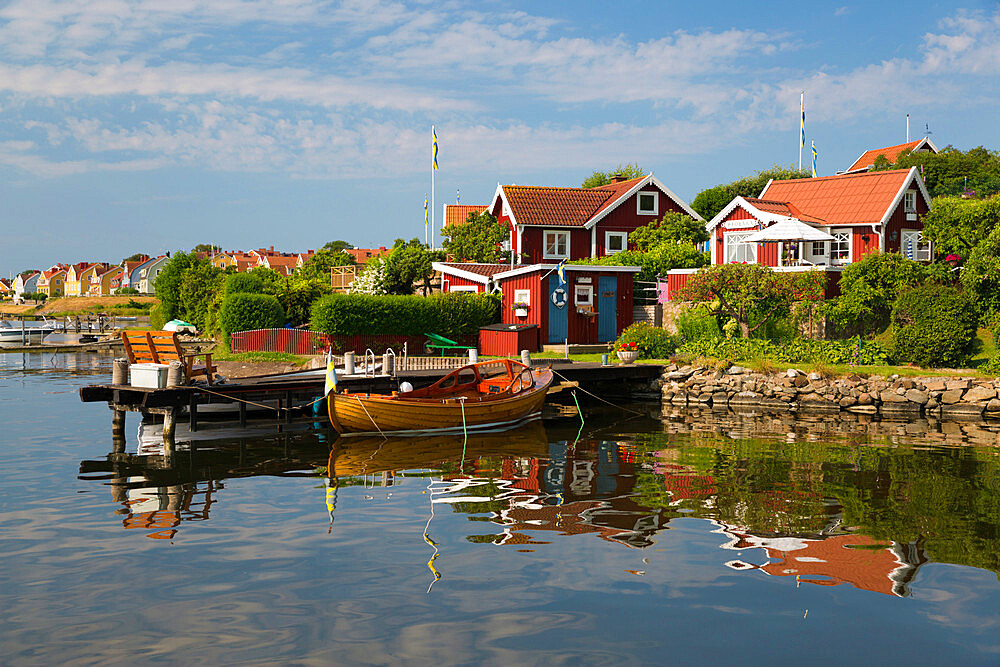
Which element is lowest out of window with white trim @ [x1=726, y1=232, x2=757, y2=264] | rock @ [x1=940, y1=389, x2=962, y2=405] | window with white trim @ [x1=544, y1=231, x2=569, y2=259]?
rock @ [x1=940, y1=389, x2=962, y2=405]

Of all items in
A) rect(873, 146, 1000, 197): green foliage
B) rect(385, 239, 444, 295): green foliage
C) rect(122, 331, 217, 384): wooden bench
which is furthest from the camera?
rect(873, 146, 1000, 197): green foliage

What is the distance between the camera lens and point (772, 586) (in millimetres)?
10227

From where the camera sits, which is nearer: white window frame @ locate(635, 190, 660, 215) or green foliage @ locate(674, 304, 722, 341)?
green foliage @ locate(674, 304, 722, 341)

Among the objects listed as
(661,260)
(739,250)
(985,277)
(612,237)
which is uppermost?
(612,237)

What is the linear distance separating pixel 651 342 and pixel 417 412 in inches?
574

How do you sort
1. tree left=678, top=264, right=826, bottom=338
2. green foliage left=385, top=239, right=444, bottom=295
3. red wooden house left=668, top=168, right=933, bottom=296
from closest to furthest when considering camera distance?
tree left=678, top=264, right=826, bottom=338 → red wooden house left=668, top=168, right=933, bottom=296 → green foliage left=385, top=239, right=444, bottom=295

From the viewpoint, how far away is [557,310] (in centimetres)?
3462

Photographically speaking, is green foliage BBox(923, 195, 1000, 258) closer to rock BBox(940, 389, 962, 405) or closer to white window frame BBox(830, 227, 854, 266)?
white window frame BBox(830, 227, 854, 266)

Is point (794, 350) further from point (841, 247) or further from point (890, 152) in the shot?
point (890, 152)

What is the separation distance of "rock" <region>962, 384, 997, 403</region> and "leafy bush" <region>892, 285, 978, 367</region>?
2.23 m

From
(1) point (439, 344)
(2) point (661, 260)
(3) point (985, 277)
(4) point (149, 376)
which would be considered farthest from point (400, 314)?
(3) point (985, 277)

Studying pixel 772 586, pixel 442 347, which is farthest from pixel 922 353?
pixel 772 586

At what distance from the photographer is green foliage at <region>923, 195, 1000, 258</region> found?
3506 cm

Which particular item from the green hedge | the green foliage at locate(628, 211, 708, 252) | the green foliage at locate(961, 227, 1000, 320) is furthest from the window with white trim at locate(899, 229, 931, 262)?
the green hedge
